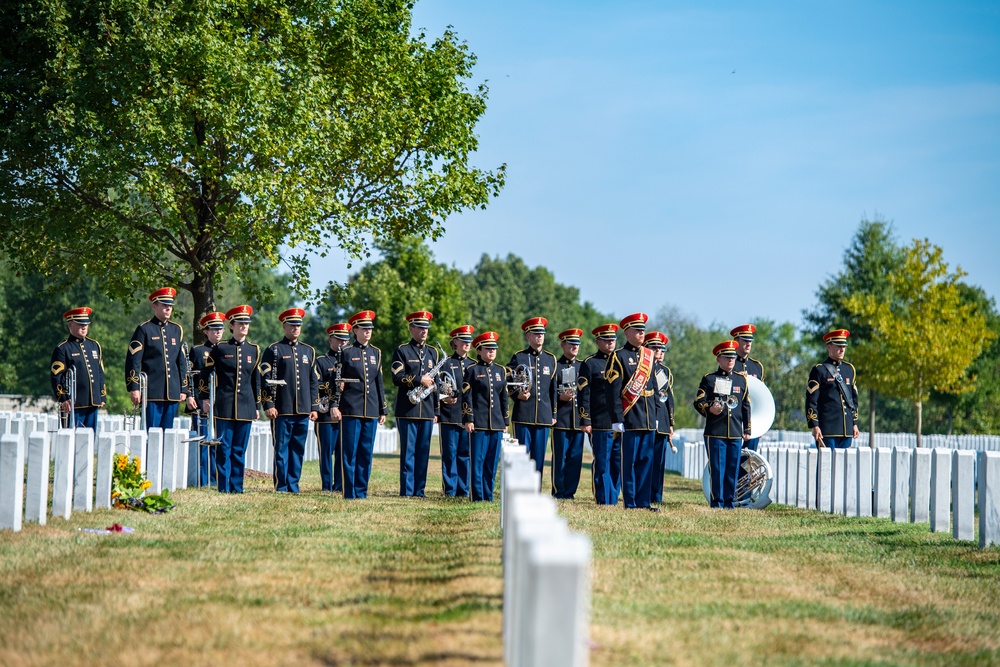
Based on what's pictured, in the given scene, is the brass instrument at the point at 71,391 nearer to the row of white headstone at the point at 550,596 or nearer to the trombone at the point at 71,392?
the trombone at the point at 71,392

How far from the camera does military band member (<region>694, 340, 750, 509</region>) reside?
15594mm

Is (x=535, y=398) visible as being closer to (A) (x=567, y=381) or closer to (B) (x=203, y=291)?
(A) (x=567, y=381)

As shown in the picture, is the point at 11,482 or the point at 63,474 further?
the point at 63,474

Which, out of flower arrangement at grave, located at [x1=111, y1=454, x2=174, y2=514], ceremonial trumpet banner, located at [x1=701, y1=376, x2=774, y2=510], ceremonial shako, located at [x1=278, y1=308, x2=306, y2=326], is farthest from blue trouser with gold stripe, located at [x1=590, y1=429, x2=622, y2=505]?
flower arrangement at grave, located at [x1=111, y1=454, x2=174, y2=514]

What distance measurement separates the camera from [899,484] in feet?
47.2

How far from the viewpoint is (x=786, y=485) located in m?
17.8

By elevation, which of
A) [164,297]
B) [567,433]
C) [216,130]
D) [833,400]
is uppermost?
[216,130]

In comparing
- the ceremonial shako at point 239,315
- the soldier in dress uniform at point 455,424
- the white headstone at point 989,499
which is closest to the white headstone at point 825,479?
the soldier in dress uniform at point 455,424

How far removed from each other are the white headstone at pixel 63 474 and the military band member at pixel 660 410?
23.4ft

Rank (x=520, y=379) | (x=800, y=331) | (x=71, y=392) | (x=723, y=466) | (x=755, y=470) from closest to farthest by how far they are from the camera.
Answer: (x=71, y=392) → (x=520, y=379) → (x=723, y=466) → (x=755, y=470) → (x=800, y=331)

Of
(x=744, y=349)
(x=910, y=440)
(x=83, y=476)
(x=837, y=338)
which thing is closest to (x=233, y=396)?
(x=83, y=476)

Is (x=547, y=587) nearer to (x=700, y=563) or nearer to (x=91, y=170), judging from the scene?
(x=700, y=563)

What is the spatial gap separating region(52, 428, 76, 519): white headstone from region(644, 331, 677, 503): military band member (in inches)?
281

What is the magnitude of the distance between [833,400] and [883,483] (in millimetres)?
2943
